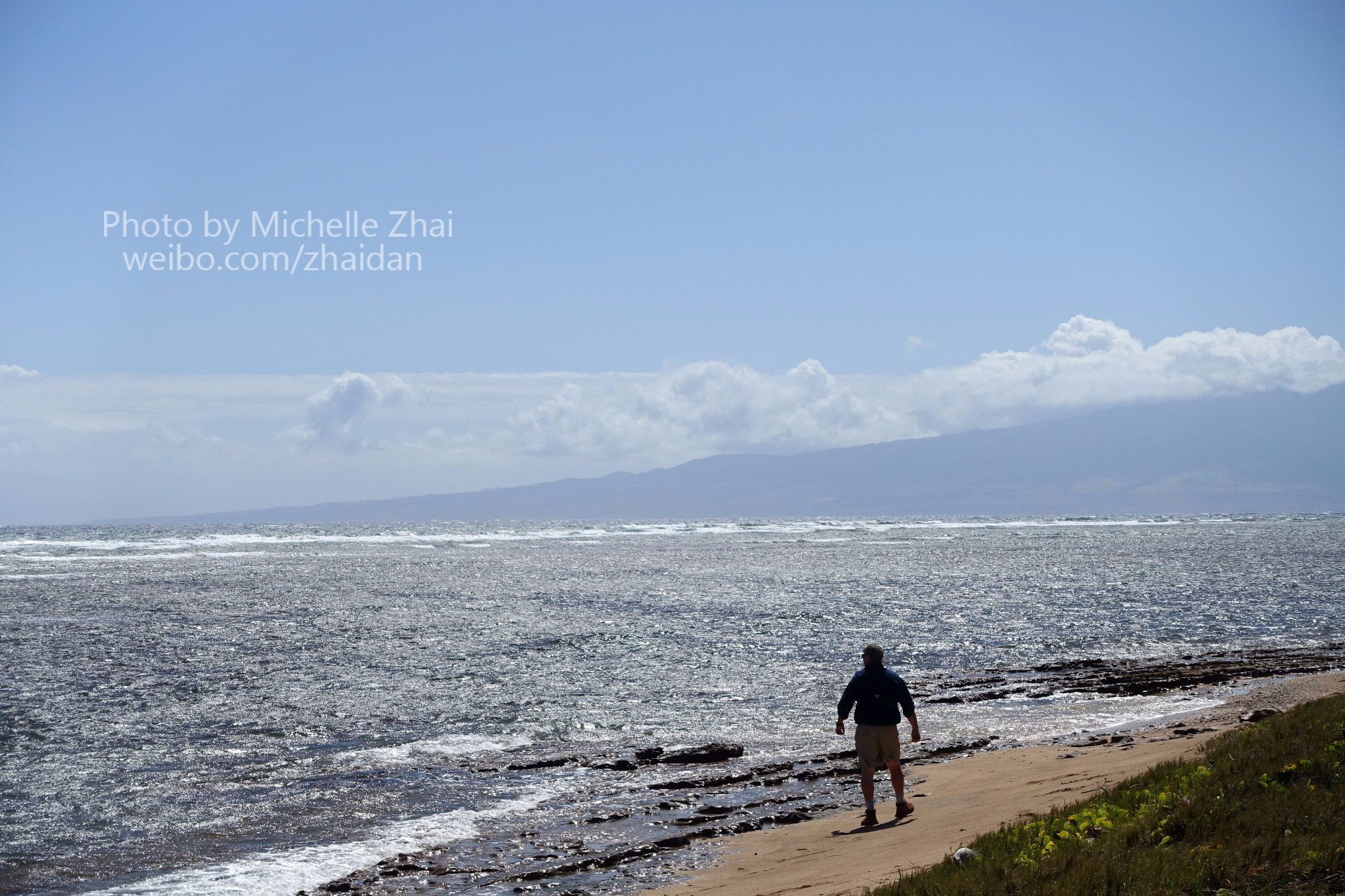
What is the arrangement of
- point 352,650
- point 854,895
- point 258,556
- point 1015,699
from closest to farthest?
point 854,895
point 1015,699
point 352,650
point 258,556

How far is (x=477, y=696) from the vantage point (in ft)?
84.6

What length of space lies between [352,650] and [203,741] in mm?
13888

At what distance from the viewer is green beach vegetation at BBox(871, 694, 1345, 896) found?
815 centimetres

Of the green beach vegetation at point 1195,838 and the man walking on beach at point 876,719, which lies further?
the man walking on beach at point 876,719

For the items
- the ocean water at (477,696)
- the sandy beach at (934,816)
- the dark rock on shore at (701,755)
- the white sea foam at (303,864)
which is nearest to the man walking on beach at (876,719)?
the sandy beach at (934,816)

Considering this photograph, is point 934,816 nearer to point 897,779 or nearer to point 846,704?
point 897,779

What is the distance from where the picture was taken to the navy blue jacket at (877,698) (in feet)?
45.2

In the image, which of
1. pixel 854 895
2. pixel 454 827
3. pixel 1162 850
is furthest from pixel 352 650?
pixel 1162 850

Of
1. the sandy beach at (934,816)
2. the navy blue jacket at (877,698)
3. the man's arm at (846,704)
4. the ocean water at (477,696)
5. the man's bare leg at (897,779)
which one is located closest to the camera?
the sandy beach at (934,816)

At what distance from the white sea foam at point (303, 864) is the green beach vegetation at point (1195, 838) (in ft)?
24.0

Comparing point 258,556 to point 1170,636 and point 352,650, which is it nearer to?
point 352,650

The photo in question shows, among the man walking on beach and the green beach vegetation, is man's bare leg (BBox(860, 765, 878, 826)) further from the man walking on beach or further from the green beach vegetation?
the green beach vegetation

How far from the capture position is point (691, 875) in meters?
12.2

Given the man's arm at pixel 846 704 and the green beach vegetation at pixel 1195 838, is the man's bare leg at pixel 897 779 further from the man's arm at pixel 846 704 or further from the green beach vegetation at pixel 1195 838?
the green beach vegetation at pixel 1195 838
